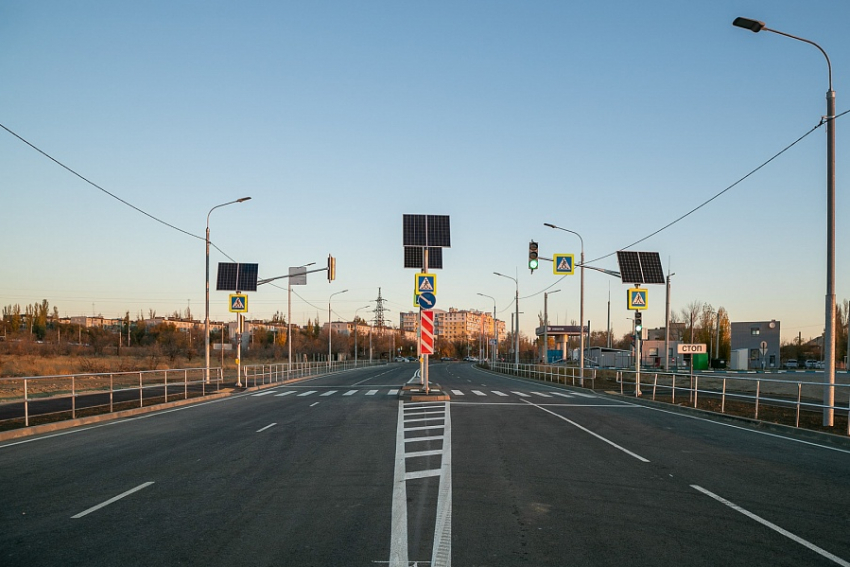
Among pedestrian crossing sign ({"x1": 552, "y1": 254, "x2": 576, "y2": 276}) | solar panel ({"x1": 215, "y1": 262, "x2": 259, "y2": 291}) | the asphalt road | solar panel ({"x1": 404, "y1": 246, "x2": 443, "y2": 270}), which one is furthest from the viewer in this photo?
solar panel ({"x1": 215, "y1": 262, "x2": 259, "y2": 291})

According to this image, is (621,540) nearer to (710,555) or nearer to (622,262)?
(710,555)

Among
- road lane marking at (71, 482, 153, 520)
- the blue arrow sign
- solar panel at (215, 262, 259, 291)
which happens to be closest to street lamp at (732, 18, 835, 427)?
the blue arrow sign

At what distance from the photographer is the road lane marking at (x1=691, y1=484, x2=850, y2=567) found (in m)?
5.79

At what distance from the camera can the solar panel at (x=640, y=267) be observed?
3344cm

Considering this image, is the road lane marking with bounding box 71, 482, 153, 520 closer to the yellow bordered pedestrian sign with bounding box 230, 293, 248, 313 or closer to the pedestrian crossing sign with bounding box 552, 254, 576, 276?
the yellow bordered pedestrian sign with bounding box 230, 293, 248, 313

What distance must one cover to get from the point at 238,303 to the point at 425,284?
12834 mm

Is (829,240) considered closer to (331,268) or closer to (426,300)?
(426,300)

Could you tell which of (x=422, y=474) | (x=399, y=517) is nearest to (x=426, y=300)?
(x=422, y=474)

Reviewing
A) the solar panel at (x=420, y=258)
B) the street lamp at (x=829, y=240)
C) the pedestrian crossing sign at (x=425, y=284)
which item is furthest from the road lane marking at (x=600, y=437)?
the solar panel at (x=420, y=258)

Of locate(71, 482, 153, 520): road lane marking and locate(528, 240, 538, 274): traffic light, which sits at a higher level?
locate(528, 240, 538, 274): traffic light

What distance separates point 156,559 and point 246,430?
9740 mm

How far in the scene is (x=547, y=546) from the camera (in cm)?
607

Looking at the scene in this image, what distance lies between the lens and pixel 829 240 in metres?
16.2

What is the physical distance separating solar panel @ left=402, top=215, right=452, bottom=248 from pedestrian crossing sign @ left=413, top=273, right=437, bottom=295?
2.54 meters
